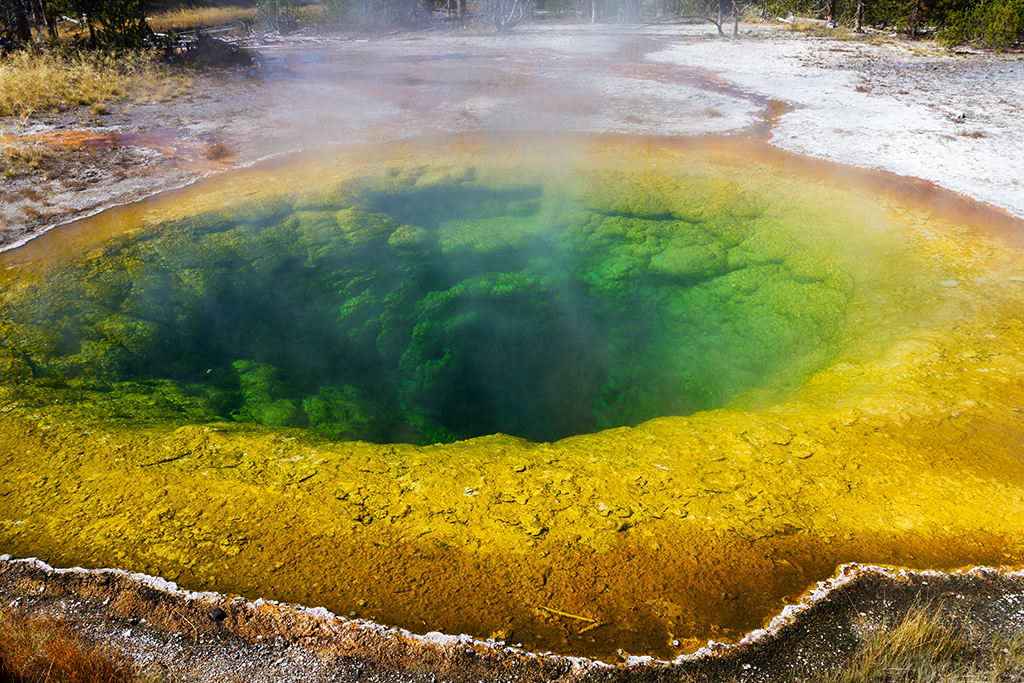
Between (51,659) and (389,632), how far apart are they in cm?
88

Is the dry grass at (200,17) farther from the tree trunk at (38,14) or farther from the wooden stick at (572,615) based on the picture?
the wooden stick at (572,615)

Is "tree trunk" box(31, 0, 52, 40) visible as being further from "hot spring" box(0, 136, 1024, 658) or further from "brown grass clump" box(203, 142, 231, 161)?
"hot spring" box(0, 136, 1024, 658)

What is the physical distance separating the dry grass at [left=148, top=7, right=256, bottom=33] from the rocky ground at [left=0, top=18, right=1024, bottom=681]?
5.46 metres

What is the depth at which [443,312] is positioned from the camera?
4574 millimetres

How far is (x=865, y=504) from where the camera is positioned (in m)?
2.21

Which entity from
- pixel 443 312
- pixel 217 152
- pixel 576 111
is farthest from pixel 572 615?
pixel 576 111

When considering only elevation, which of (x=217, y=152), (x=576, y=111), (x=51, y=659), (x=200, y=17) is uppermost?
(x=200, y=17)

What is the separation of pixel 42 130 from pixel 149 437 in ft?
21.9

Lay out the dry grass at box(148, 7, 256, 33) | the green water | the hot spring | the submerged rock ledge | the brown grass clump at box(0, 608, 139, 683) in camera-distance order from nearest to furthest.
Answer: the brown grass clump at box(0, 608, 139, 683), the submerged rock ledge, the hot spring, the green water, the dry grass at box(148, 7, 256, 33)

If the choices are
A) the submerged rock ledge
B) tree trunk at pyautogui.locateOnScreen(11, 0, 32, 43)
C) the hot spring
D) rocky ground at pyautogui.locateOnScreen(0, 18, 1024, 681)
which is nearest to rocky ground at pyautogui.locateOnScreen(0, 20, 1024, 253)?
rocky ground at pyautogui.locateOnScreen(0, 18, 1024, 681)

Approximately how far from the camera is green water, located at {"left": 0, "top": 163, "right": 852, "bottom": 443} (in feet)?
11.6

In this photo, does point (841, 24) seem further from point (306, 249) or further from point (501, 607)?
point (501, 607)

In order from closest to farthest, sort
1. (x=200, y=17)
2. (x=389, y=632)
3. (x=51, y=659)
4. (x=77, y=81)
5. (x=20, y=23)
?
1. (x=51, y=659)
2. (x=389, y=632)
3. (x=77, y=81)
4. (x=20, y=23)
5. (x=200, y=17)

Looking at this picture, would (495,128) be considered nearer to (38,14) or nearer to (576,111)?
(576,111)
